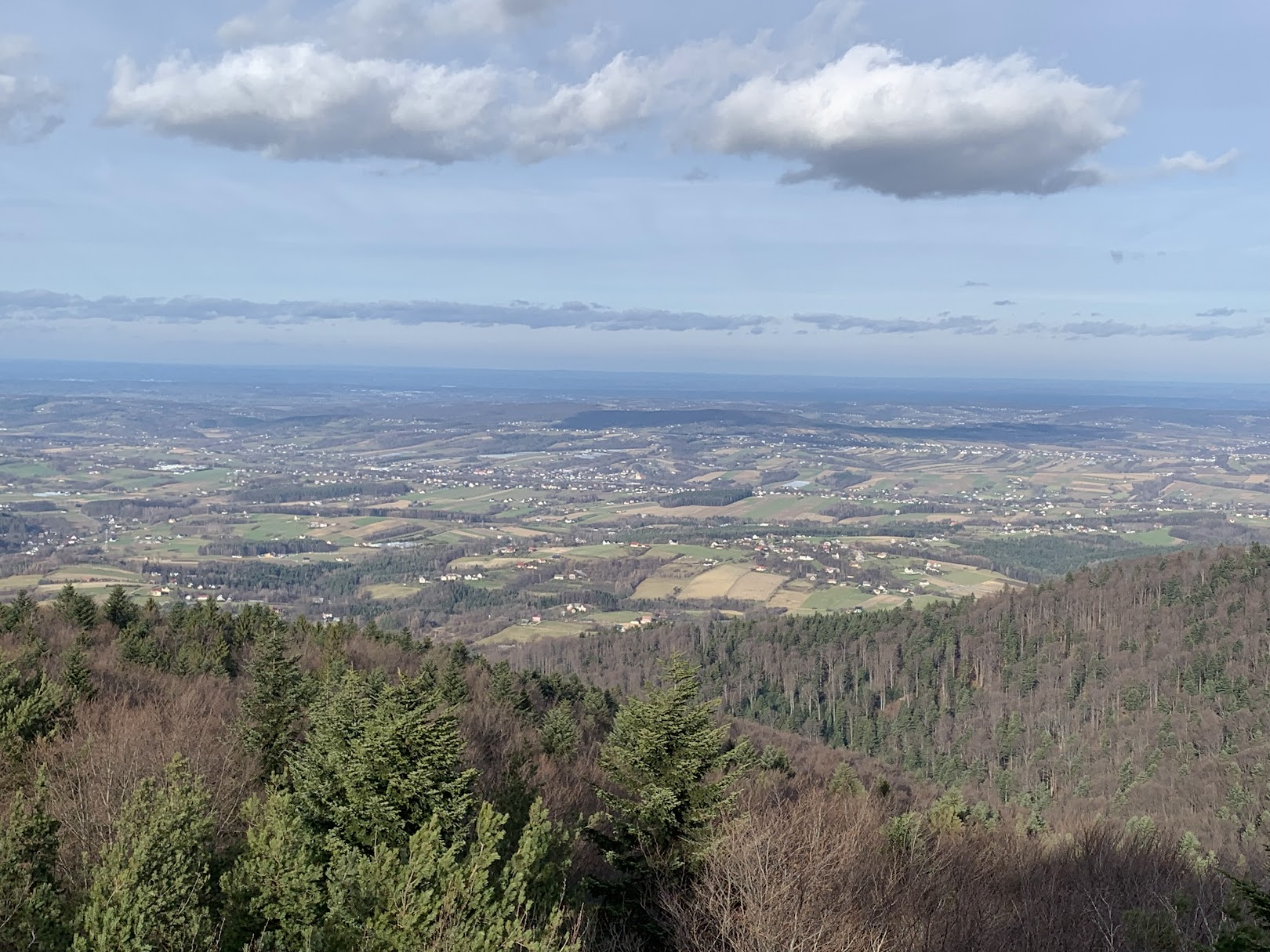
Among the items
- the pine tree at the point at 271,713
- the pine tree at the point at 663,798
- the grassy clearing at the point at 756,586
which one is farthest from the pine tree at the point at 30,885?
the grassy clearing at the point at 756,586

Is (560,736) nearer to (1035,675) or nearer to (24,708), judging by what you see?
(24,708)

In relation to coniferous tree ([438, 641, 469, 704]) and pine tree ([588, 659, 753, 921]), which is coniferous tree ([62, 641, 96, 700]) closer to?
coniferous tree ([438, 641, 469, 704])

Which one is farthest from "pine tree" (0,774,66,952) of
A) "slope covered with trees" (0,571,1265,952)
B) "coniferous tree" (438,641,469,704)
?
"coniferous tree" (438,641,469,704)

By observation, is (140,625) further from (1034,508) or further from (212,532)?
Answer: (1034,508)

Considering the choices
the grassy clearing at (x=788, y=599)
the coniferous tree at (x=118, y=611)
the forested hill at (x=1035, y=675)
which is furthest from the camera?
the grassy clearing at (x=788, y=599)

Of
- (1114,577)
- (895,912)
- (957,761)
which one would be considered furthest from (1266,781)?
(895,912)

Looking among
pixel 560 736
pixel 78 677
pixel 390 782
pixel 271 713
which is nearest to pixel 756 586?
pixel 560 736

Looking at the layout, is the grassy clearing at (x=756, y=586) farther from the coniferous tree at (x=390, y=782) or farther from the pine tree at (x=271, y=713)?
the coniferous tree at (x=390, y=782)
